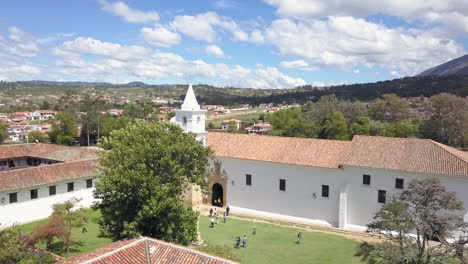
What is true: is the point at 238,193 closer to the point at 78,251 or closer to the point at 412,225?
the point at 78,251

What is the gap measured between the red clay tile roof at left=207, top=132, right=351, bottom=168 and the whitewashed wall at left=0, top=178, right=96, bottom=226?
483 inches

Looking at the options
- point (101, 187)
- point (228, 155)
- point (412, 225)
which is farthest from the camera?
point (228, 155)

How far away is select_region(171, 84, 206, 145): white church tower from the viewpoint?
34044 millimetres

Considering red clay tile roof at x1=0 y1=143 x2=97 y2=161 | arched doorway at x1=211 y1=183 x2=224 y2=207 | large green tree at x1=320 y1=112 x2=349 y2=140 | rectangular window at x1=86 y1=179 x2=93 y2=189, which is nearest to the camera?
rectangular window at x1=86 y1=179 x2=93 y2=189

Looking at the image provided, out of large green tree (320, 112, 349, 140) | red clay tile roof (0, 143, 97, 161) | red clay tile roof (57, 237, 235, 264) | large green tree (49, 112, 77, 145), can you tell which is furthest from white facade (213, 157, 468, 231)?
large green tree (49, 112, 77, 145)

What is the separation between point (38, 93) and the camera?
636 feet

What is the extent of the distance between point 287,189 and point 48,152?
2772 centimetres

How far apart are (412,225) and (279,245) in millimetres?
10652

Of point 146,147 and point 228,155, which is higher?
point 146,147

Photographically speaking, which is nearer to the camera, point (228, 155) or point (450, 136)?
point (228, 155)

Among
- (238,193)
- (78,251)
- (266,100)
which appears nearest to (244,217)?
(238,193)

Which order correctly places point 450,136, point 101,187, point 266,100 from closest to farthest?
point 101,187, point 450,136, point 266,100

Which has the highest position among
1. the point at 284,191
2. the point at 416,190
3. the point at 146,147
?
the point at 146,147

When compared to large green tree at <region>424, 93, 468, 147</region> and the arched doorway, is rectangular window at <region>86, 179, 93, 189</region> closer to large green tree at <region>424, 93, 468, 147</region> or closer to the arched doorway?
the arched doorway
